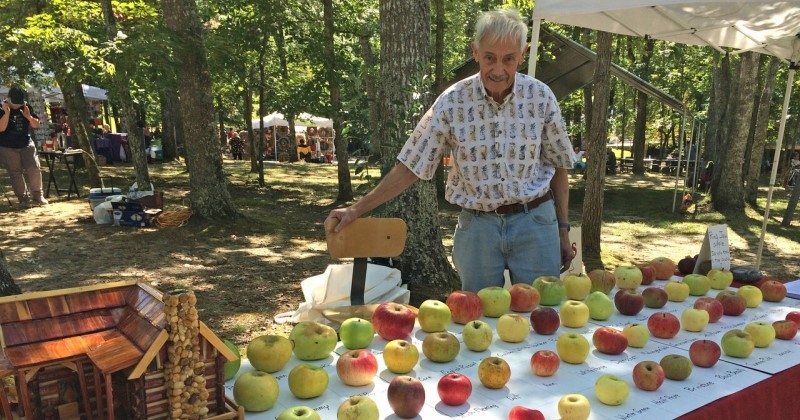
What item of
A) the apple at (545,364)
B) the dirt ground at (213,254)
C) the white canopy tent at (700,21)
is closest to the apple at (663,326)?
the apple at (545,364)

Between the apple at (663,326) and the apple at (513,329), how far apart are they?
463mm

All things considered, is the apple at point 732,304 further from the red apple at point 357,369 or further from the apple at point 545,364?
the red apple at point 357,369

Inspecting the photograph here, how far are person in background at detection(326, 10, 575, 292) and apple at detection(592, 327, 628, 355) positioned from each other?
78cm

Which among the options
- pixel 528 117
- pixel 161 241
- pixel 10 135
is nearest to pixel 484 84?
pixel 528 117

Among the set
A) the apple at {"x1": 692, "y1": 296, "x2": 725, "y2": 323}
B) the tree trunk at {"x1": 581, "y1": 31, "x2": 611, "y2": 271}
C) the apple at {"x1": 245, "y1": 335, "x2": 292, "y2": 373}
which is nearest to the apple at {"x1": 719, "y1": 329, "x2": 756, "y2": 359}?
the apple at {"x1": 692, "y1": 296, "x2": 725, "y2": 323}

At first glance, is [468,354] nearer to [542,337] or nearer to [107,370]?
[542,337]

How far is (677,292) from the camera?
2477mm

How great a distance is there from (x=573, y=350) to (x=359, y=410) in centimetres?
76

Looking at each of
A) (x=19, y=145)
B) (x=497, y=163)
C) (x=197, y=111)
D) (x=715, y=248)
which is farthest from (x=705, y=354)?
(x=19, y=145)

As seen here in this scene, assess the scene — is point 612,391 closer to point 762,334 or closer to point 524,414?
point 524,414

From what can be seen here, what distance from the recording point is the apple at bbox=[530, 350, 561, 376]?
1674 millimetres

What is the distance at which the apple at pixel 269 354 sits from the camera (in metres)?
1.68

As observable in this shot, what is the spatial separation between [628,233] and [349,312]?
9026 mm

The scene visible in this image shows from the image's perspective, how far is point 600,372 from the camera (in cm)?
173
